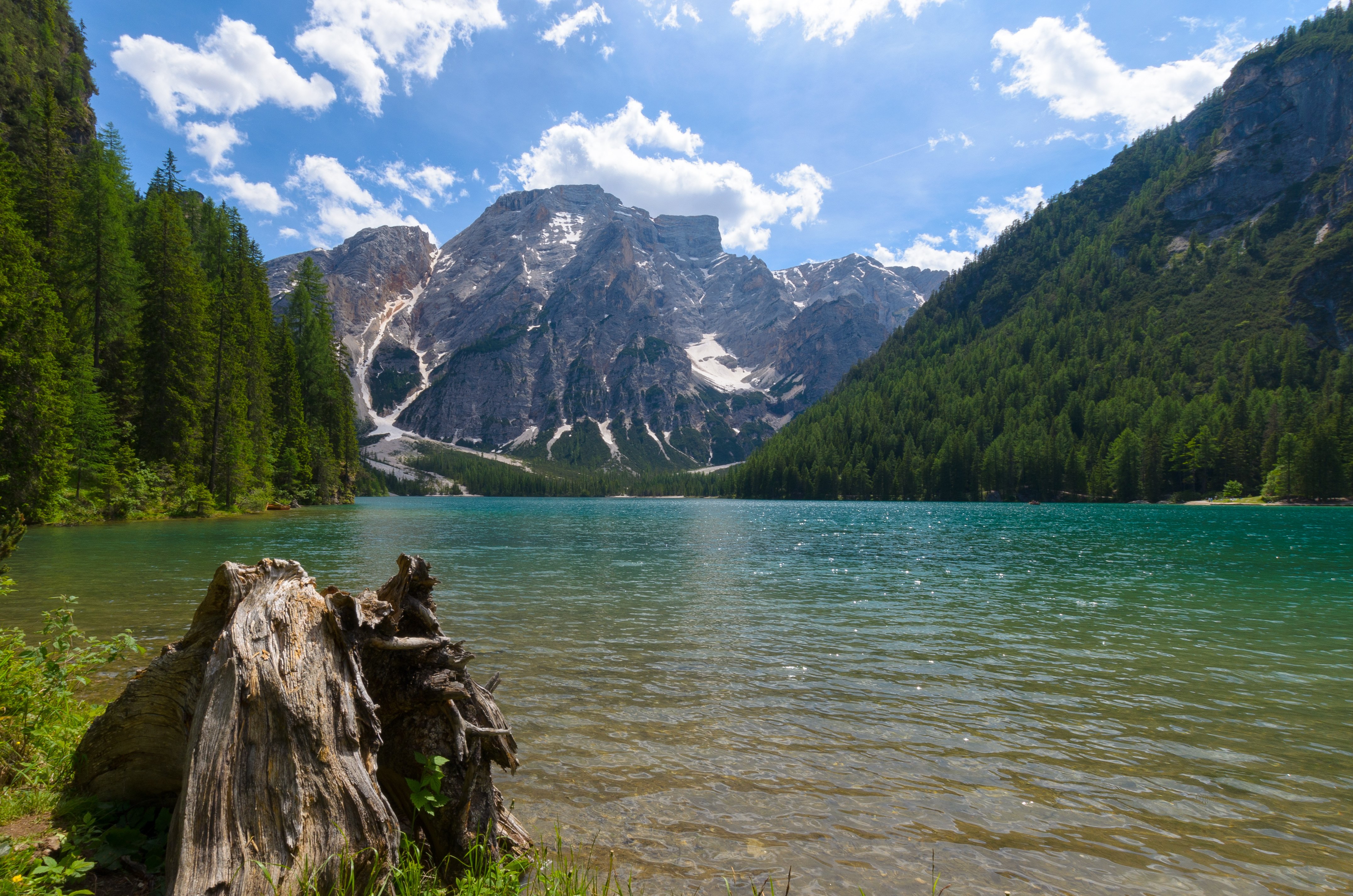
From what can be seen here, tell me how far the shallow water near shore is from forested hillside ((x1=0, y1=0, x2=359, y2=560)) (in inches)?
332

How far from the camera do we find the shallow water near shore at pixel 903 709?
665cm

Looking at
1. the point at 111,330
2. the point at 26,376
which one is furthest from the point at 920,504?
the point at 26,376

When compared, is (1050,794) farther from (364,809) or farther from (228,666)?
(228,666)

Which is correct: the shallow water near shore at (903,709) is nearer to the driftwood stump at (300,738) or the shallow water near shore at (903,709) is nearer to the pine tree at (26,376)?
the driftwood stump at (300,738)

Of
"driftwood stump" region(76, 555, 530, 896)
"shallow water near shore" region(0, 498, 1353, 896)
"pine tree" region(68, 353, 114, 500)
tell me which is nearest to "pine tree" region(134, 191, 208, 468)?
"pine tree" region(68, 353, 114, 500)

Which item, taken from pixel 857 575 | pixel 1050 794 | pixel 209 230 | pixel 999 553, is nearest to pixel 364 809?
pixel 1050 794

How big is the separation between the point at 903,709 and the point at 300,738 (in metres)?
9.86

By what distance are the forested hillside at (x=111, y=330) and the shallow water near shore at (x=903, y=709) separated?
27.7ft

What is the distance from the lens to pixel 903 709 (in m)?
11.0

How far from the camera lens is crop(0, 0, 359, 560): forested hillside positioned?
29344 millimetres

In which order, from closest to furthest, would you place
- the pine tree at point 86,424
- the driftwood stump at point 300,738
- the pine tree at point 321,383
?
the driftwood stump at point 300,738, the pine tree at point 86,424, the pine tree at point 321,383

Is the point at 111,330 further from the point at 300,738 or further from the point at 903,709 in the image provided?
the point at 903,709

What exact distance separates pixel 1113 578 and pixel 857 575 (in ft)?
37.6

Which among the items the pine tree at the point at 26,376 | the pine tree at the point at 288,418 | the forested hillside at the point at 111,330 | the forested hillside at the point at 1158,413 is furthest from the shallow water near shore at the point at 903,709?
the forested hillside at the point at 1158,413
